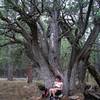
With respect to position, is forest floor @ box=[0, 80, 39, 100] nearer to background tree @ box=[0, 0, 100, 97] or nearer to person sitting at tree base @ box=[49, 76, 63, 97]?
background tree @ box=[0, 0, 100, 97]

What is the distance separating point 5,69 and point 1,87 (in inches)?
905

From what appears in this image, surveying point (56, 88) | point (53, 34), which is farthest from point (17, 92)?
Answer: point (56, 88)

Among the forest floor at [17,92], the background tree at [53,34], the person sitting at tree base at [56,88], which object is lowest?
the forest floor at [17,92]

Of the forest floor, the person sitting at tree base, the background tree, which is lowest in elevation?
the forest floor

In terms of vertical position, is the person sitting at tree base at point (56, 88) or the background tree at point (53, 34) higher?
the background tree at point (53, 34)

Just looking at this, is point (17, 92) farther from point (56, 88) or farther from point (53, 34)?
point (56, 88)

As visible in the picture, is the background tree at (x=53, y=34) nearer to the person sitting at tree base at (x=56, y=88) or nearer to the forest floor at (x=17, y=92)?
the person sitting at tree base at (x=56, y=88)

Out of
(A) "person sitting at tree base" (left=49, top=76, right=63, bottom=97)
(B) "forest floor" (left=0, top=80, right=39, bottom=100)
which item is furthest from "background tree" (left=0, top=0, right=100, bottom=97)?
(B) "forest floor" (left=0, top=80, right=39, bottom=100)

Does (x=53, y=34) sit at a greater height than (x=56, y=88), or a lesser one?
greater

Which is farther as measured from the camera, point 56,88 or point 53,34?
point 53,34

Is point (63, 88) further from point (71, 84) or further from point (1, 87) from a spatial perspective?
point (1, 87)

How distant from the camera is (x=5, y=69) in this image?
176ft

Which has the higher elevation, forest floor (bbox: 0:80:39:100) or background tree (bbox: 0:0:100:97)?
background tree (bbox: 0:0:100:97)

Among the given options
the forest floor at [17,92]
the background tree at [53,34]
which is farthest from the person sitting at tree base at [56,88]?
the forest floor at [17,92]
